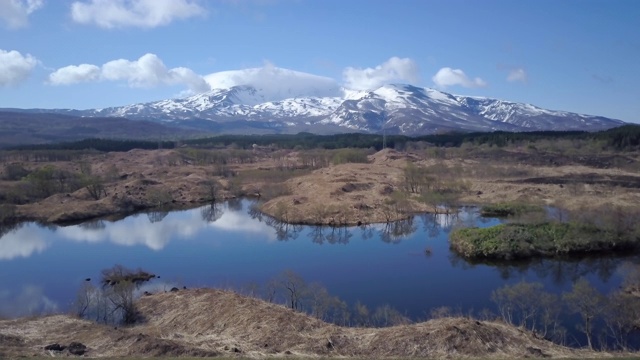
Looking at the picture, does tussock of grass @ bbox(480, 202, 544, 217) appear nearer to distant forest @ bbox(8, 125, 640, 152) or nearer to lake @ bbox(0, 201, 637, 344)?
lake @ bbox(0, 201, 637, 344)

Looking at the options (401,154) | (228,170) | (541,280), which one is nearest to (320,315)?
(541,280)

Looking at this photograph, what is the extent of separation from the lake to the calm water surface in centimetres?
5

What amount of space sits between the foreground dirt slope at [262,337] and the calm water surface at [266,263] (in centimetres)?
423

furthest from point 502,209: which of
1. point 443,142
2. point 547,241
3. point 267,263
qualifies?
point 443,142

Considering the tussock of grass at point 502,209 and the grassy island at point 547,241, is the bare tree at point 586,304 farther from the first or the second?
the tussock of grass at point 502,209

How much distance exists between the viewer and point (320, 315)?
18.5 m

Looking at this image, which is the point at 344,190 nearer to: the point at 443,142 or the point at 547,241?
the point at 547,241

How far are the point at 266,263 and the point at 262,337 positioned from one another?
13122mm

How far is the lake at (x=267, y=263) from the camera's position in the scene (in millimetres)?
23078

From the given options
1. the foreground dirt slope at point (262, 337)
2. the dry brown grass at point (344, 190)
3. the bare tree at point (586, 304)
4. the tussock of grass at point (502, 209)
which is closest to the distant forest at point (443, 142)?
the dry brown grass at point (344, 190)

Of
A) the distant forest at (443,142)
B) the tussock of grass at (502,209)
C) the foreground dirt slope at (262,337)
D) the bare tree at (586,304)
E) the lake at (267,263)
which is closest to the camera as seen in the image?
the foreground dirt slope at (262,337)

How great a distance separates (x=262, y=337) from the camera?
16234mm

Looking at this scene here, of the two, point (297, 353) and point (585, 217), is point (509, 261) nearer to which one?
point (585, 217)

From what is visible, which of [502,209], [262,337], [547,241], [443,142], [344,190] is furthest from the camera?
[443,142]
